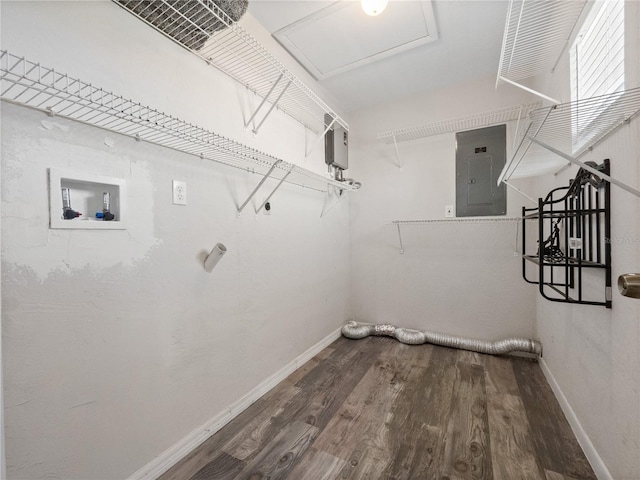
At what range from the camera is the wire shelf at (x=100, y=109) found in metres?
0.78

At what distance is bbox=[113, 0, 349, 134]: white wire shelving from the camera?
3.62 feet

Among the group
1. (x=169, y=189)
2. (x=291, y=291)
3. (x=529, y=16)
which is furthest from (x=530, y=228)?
(x=169, y=189)

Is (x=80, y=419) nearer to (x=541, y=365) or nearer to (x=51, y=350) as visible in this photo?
(x=51, y=350)

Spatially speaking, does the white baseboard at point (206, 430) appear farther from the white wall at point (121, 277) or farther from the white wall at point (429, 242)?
the white wall at point (429, 242)

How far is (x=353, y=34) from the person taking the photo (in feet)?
6.03

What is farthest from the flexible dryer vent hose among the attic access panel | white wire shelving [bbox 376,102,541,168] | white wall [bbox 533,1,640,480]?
the attic access panel

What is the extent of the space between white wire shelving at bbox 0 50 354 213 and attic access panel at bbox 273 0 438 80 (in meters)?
0.95

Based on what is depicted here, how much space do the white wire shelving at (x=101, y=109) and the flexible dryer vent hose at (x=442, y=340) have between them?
1838 mm

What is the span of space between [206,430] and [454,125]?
2.90 metres

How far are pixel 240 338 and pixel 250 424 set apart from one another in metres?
0.47

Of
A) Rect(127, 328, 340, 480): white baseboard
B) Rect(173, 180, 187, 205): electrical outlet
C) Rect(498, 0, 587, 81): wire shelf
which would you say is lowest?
Rect(127, 328, 340, 480): white baseboard

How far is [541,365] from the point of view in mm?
2100

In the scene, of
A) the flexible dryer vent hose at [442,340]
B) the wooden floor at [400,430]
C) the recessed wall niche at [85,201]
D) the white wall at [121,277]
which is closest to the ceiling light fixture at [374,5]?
the white wall at [121,277]

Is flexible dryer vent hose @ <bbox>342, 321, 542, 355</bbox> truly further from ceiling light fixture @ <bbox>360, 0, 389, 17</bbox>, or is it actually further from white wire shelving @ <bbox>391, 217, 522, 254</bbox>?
ceiling light fixture @ <bbox>360, 0, 389, 17</bbox>
